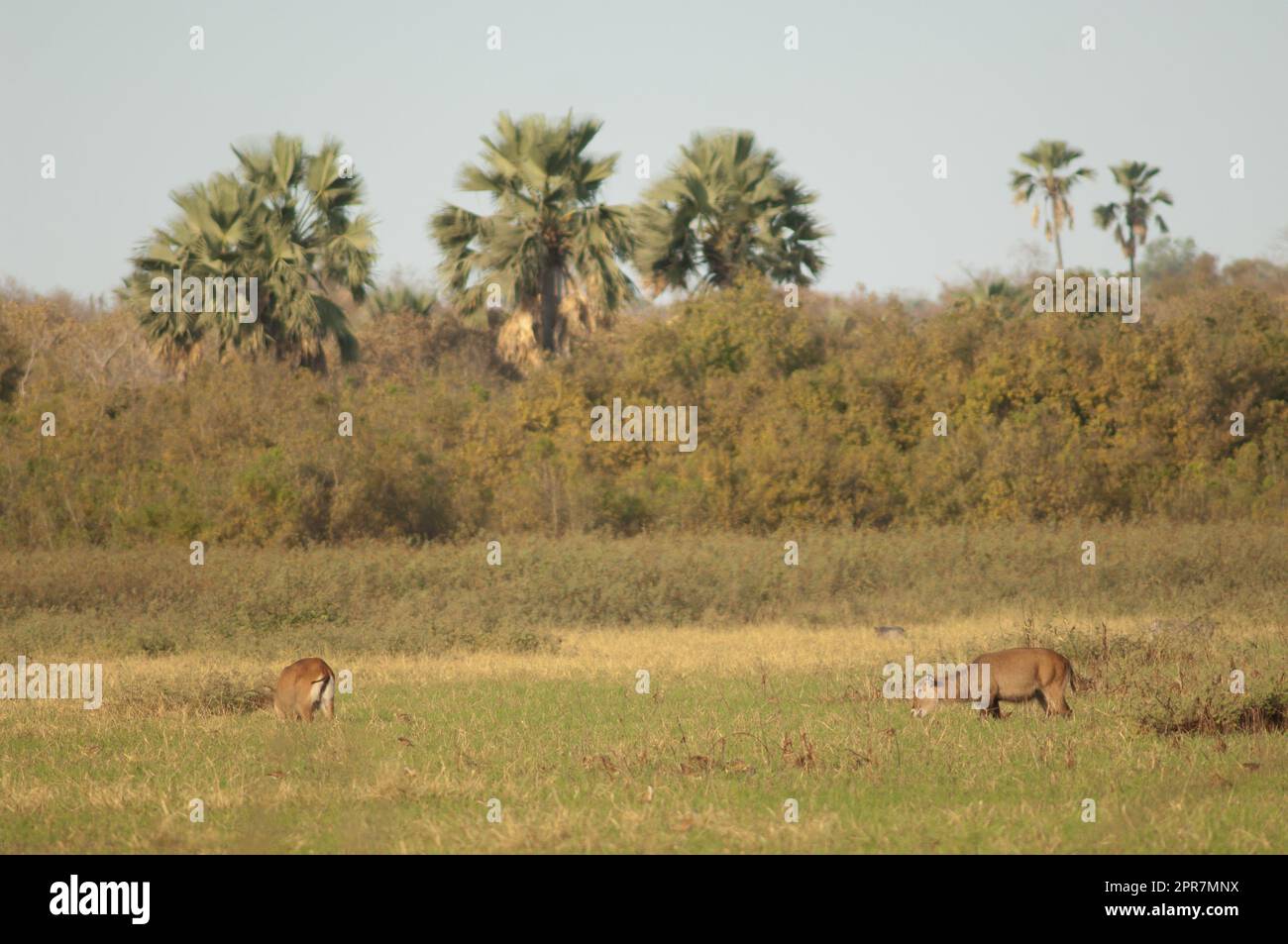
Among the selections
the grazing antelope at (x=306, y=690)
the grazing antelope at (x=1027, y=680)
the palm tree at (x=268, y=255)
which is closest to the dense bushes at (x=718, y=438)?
the palm tree at (x=268, y=255)

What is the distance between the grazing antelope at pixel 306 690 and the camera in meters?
12.6

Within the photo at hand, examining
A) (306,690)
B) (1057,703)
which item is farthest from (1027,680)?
(306,690)

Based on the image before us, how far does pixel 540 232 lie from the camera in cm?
3644

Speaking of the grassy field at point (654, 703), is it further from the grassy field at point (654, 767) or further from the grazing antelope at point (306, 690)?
the grazing antelope at point (306, 690)

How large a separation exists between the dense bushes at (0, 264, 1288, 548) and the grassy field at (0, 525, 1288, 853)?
3.68 meters

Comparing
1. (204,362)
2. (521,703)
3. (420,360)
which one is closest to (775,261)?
(420,360)

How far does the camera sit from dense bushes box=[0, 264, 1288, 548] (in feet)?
96.4

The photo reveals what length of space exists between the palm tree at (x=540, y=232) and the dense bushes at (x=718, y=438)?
6.15 feet

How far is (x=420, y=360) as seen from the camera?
1674 inches

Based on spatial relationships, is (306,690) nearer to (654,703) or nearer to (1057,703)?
(654,703)
